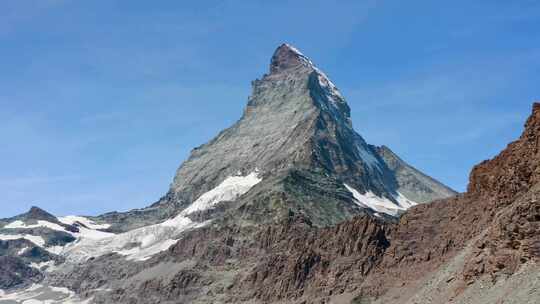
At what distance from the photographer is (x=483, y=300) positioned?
119m

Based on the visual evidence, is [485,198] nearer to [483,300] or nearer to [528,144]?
[528,144]

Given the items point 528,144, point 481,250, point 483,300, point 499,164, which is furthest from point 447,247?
point 483,300

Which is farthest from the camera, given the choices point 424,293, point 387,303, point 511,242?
point 387,303

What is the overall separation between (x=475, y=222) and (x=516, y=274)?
224 feet

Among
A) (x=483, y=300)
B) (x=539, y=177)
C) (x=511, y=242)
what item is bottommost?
(x=483, y=300)

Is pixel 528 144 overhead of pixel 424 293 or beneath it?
overhead

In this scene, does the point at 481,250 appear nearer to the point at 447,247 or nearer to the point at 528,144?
the point at 528,144

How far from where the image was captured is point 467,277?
134 metres

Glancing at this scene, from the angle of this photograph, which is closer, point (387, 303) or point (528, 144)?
point (528, 144)

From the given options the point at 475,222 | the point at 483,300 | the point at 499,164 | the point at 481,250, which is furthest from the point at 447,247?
the point at 483,300

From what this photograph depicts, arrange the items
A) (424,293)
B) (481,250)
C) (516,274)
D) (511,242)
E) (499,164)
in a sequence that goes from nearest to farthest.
Answer: (516,274), (511,242), (481,250), (424,293), (499,164)

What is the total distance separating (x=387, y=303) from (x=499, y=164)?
39643 mm

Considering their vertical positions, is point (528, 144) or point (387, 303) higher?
point (528, 144)

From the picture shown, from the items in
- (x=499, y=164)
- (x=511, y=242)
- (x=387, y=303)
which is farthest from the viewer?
(x=387, y=303)
